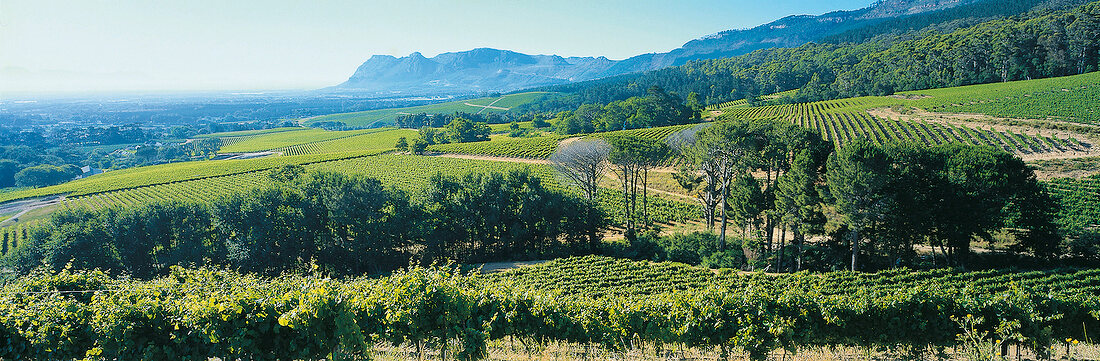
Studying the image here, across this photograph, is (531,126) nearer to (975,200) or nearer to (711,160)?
(711,160)

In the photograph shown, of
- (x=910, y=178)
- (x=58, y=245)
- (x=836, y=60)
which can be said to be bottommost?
(x=58, y=245)

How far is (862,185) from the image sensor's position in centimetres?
2689

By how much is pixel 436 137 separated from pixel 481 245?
83279 millimetres

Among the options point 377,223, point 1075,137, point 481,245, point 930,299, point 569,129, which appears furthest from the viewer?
point 569,129

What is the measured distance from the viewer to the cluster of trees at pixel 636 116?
110750 millimetres

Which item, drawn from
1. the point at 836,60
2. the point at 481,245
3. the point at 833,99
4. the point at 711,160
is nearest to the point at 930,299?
the point at 711,160

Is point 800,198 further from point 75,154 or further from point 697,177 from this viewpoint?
point 75,154

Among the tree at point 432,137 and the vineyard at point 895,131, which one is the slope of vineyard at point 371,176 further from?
the tree at point 432,137

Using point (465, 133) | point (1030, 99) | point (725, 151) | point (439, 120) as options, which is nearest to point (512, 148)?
point (465, 133)

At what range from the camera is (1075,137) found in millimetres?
55250

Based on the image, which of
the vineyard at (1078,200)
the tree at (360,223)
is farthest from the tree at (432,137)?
the vineyard at (1078,200)

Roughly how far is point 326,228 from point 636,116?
85636 mm

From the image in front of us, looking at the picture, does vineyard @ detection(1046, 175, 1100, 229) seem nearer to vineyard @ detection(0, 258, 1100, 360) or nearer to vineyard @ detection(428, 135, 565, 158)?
vineyard @ detection(0, 258, 1100, 360)

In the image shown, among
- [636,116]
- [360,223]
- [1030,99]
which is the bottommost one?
[360,223]
